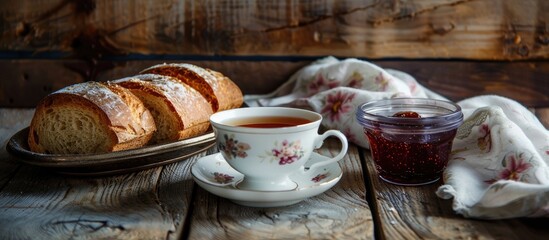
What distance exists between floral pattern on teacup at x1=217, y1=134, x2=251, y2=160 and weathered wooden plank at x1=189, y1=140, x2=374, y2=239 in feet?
0.29

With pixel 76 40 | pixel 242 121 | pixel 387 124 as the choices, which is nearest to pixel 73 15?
pixel 76 40

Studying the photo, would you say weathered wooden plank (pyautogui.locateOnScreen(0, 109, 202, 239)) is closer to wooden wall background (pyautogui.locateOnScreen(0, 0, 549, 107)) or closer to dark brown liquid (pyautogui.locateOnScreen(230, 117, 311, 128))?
dark brown liquid (pyautogui.locateOnScreen(230, 117, 311, 128))

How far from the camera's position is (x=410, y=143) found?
4.18ft

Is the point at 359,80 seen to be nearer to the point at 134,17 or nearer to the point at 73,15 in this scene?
the point at 134,17

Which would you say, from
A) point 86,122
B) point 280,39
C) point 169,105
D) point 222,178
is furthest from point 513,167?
point 280,39

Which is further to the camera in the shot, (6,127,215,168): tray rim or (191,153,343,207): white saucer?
(6,127,215,168): tray rim

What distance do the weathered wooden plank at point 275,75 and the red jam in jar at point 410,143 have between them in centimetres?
76

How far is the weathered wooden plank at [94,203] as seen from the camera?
3.56 ft

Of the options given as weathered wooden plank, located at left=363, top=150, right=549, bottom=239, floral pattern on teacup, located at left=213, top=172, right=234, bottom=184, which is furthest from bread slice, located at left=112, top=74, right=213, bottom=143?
weathered wooden plank, located at left=363, top=150, right=549, bottom=239

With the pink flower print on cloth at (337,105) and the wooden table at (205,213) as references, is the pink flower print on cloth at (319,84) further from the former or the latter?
the wooden table at (205,213)

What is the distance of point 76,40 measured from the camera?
208 centimetres

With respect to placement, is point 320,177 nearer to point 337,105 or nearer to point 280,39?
point 337,105

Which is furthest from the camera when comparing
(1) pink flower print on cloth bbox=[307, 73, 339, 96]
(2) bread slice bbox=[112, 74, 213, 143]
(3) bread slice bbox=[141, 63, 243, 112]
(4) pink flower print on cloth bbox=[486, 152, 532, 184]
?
(1) pink flower print on cloth bbox=[307, 73, 339, 96]

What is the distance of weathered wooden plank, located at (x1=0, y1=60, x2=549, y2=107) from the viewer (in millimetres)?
2062
